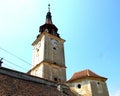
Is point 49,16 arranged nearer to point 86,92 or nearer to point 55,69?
point 55,69

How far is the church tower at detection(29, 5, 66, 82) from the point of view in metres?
27.1

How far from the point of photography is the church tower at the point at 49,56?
27.1m

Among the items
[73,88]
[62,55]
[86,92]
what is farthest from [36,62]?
[86,92]

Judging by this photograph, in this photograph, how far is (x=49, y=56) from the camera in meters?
28.7

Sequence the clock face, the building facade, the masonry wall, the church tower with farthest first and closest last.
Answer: the clock face → the church tower → the building facade → the masonry wall

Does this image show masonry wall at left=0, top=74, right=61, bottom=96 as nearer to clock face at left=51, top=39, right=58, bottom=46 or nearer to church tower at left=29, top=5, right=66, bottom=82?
church tower at left=29, top=5, right=66, bottom=82

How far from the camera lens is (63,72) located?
28531 mm

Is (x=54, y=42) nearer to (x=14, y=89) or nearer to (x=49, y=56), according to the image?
(x=49, y=56)

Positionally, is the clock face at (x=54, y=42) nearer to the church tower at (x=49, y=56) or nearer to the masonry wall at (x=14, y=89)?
the church tower at (x=49, y=56)

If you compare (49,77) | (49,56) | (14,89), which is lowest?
(14,89)

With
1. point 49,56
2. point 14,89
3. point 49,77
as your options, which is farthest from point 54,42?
point 14,89

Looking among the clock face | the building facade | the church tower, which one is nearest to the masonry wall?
the building facade

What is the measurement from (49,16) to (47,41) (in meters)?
10.5

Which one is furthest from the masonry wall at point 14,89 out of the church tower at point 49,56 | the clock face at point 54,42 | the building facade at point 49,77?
the clock face at point 54,42
